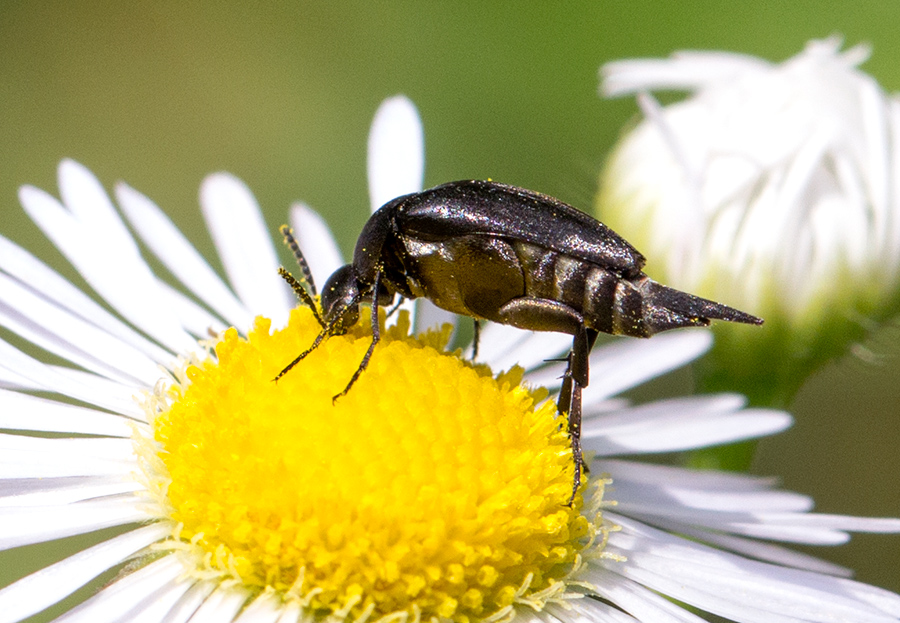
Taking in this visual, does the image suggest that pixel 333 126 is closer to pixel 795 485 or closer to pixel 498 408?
pixel 795 485

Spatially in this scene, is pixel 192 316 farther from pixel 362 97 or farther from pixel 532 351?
pixel 362 97

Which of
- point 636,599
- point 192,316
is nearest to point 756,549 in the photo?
point 636,599

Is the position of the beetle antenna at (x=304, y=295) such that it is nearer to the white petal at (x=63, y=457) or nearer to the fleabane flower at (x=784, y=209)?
the white petal at (x=63, y=457)

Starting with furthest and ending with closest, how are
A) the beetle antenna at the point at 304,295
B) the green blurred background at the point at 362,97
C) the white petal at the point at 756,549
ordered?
the green blurred background at the point at 362,97 → the white petal at the point at 756,549 → the beetle antenna at the point at 304,295

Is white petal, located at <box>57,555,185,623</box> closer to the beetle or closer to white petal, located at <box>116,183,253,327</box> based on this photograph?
the beetle

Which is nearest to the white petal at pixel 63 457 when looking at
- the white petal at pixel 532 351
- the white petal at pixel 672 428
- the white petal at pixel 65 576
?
the white petal at pixel 65 576

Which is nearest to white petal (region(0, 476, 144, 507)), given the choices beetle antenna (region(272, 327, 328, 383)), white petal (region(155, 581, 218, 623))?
white petal (region(155, 581, 218, 623))

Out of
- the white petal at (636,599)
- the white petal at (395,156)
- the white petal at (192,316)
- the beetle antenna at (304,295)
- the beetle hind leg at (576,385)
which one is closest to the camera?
the beetle hind leg at (576,385)
